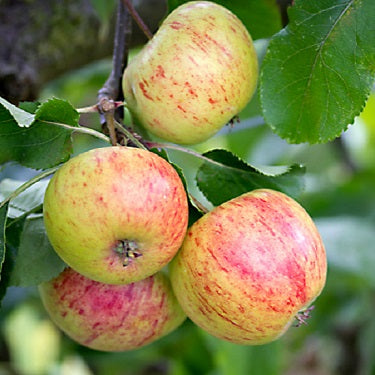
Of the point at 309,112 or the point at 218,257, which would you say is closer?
the point at 218,257

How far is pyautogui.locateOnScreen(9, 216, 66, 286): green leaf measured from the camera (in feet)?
3.20

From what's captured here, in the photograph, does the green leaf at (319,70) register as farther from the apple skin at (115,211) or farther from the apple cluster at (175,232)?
the apple skin at (115,211)

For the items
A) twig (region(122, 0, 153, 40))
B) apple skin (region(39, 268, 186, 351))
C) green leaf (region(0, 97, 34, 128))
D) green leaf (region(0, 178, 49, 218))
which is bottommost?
apple skin (region(39, 268, 186, 351))

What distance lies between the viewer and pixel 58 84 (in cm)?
199

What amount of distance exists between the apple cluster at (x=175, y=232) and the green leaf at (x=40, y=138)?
8 cm

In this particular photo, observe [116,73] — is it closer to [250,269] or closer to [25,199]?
[25,199]

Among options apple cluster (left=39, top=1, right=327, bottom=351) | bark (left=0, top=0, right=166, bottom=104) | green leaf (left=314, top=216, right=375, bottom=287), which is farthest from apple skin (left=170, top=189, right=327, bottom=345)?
green leaf (left=314, top=216, right=375, bottom=287)

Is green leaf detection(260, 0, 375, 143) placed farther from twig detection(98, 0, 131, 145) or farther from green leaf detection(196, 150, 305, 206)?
twig detection(98, 0, 131, 145)

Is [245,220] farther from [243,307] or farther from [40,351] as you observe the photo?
[40,351]

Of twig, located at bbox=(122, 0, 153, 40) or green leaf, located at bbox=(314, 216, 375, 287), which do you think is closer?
twig, located at bbox=(122, 0, 153, 40)

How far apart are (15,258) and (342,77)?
0.52 m

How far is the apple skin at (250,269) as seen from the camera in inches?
33.5

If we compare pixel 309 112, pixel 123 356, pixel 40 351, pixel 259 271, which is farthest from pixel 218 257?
pixel 40 351

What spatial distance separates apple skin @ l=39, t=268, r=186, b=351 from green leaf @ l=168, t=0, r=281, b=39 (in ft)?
1.39
